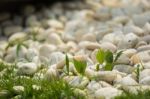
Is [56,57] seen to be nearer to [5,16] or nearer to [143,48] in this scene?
[143,48]

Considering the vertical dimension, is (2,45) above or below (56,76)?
above

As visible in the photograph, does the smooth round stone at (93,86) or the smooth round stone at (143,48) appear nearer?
the smooth round stone at (93,86)

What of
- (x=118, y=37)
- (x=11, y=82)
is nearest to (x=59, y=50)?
(x=118, y=37)

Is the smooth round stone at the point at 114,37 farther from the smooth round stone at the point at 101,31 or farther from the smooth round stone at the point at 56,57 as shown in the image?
the smooth round stone at the point at 56,57

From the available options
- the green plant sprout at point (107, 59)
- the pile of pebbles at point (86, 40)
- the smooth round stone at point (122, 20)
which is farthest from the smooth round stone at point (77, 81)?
the smooth round stone at point (122, 20)

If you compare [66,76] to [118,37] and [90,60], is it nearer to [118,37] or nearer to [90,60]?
[90,60]

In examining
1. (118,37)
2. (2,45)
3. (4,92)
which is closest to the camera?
(4,92)

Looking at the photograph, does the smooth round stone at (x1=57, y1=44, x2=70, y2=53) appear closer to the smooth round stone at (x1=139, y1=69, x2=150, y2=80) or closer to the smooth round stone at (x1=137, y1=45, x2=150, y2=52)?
the smooth round stone at (x1=137, y1=45, x2=150, y2=52)
